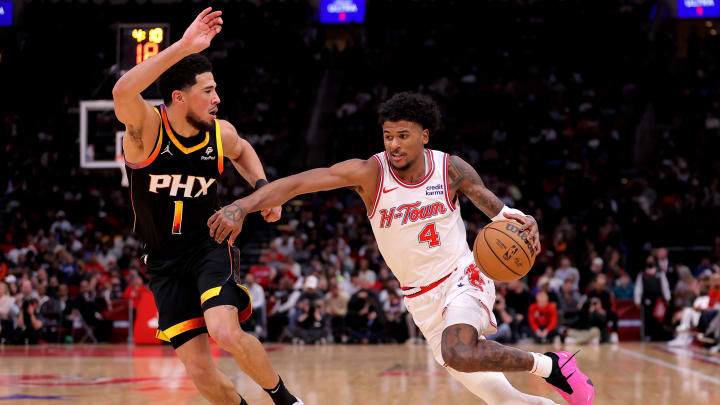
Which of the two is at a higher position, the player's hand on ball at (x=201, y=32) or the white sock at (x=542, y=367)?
the player's hand on ball at (x=201, y=32)

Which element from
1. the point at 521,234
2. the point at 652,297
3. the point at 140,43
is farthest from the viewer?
the point at 652,297

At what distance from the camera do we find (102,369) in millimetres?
10523

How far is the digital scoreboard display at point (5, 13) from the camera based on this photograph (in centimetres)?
2105

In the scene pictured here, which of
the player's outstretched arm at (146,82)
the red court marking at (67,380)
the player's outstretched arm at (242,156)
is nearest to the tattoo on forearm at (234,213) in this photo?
the player's outstretched arm at (242,156)

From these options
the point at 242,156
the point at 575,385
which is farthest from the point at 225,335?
the point at 575,385

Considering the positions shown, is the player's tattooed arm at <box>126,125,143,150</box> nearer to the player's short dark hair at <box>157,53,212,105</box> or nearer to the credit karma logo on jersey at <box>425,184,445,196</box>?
the player's short dark hair at <box>157,53,212,105</box>

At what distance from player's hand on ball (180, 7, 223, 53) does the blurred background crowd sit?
8735mm

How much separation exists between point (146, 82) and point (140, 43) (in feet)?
23.6

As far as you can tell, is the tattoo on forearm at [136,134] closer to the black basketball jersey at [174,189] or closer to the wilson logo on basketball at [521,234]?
the black basketball jersey at [174,189]

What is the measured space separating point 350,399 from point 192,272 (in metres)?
2.87

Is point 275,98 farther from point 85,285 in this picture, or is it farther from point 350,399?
point 350,399

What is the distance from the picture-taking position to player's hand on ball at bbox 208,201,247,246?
442cm

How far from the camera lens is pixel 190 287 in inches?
Answer: 204

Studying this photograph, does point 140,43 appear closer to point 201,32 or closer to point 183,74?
point 183,74
